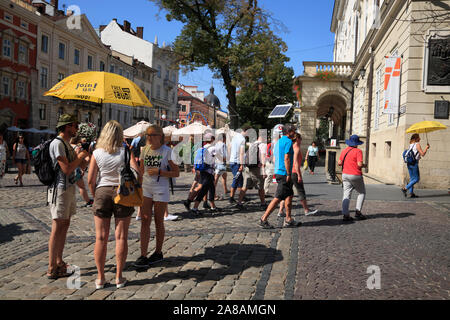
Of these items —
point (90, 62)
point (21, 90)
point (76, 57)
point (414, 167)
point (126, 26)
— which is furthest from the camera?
point (126, 26)

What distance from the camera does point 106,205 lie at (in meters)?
3.94

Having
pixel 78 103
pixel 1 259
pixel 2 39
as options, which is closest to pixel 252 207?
pixel 1 259

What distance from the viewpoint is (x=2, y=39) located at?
30.7m

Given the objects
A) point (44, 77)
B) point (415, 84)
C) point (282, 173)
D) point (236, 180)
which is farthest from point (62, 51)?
point (282, 173)

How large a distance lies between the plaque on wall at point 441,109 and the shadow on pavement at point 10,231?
42.4ft

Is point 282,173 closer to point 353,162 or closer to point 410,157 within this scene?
point 353,162

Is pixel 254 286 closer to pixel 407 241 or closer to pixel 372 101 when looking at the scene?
pixel 407 241

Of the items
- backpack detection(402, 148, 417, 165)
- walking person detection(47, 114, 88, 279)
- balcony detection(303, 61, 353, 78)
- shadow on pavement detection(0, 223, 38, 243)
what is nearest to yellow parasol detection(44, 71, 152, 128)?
walking person detection(47, 114, 88, 279)

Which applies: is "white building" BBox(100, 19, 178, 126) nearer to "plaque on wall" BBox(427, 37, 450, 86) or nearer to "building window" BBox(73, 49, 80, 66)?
"building window" BBox(73, 49, 80, 66)

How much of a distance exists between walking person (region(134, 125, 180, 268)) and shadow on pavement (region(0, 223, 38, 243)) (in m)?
2.57

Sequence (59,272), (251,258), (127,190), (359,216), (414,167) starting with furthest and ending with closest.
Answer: (414,167) → (359,216) → (251,258) → (59,272) → (127,190)

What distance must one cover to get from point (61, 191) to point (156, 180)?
110 cm

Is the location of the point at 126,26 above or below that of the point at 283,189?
above

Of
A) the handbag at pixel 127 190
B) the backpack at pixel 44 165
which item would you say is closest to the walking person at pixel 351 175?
the handbag at pixel 127 190
